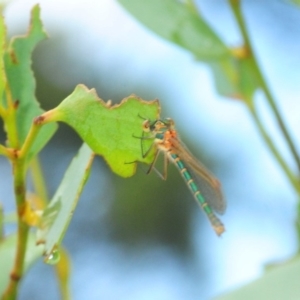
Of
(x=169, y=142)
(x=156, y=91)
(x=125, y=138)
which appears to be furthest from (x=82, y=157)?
(x=156, y=91)

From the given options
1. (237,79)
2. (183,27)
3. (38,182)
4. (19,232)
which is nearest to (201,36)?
(183,27)

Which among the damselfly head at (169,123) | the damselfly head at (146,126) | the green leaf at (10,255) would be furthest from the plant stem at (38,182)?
the damselfly head at (146,126)

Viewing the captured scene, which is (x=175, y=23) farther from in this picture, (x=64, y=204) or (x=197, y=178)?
(x=64, y=204)

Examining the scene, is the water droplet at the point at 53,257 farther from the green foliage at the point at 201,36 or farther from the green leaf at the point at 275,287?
the green foliage at the point at 201,36

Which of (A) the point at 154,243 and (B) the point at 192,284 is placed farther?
(A) the point at 154,243

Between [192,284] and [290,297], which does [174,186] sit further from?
[290,297]

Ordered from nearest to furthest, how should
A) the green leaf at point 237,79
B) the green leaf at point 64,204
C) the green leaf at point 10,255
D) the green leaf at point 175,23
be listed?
the green leaf at point 64,204
the green leaf at point 10,255
the green leaf at point 175,23
the green leaf at point 237,79

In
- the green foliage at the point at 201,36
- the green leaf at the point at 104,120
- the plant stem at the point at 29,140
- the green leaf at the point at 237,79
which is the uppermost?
the green foliage at the point at 201,36
